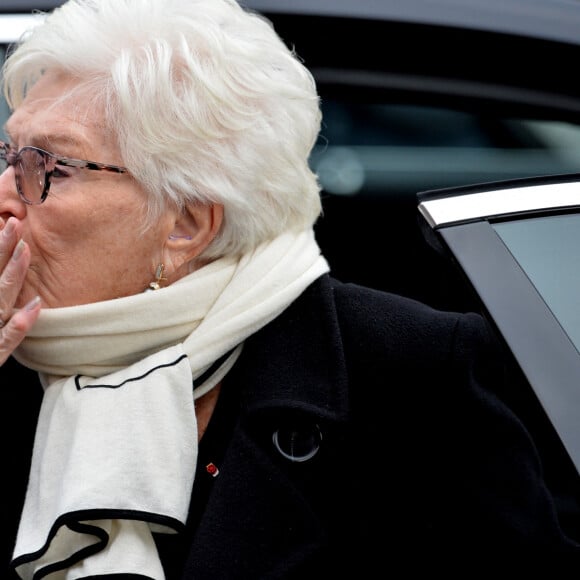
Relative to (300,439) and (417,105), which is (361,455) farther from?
(417,105)

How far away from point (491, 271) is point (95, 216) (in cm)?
93

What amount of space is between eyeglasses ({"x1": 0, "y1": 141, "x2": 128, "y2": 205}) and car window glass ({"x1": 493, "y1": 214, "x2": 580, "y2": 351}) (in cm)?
91

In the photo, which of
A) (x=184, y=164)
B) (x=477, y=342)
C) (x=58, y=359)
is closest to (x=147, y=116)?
(x=184, y=164)

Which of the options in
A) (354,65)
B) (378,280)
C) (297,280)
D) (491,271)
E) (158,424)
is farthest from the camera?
(378,280)

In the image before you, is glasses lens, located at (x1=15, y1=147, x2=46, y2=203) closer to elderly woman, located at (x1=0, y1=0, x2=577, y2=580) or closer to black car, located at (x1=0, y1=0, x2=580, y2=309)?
elderly woman, located at (x1=0, y1=0, x2=577, y2=580)

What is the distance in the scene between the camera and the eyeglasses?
2.18 m

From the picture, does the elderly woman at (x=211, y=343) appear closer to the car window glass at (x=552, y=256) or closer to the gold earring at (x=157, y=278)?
the gold earring at (x=157, y=278)

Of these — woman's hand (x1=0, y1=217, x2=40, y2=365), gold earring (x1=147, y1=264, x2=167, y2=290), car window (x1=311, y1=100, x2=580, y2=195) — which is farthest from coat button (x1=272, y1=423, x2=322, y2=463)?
car window (x1=311, y1=100, x2=580, y2=195)

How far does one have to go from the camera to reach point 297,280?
2273mm

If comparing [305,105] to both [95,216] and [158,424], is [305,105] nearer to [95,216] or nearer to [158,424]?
[95,216]

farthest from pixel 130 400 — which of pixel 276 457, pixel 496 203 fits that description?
pixel 496 203

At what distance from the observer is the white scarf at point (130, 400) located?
6.69 ft

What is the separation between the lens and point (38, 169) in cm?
218

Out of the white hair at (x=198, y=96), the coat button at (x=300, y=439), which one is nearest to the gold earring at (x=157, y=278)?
the white hair at (x=198, y=96)
